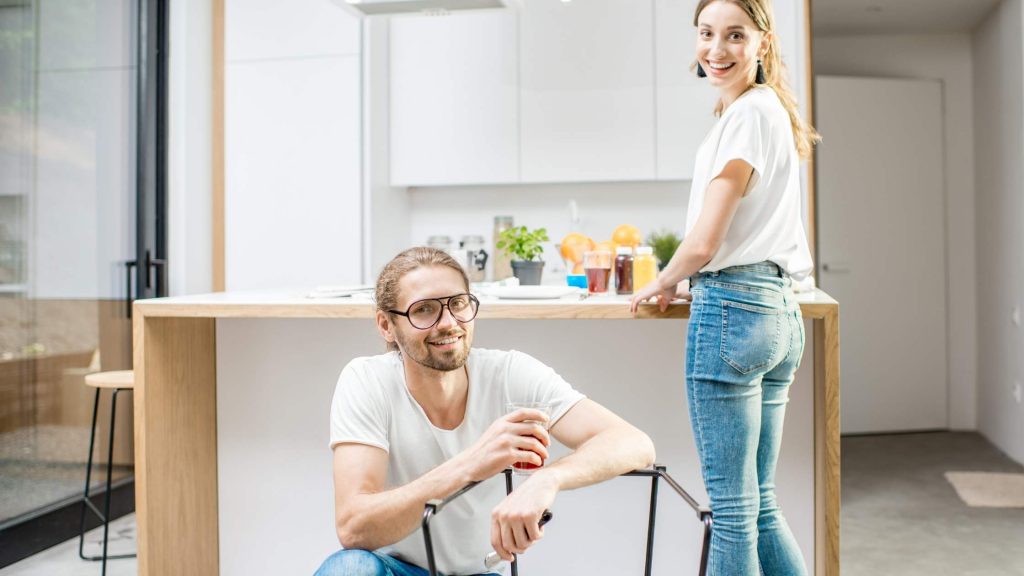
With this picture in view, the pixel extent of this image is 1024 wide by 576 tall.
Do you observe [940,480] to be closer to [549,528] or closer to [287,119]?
[549,528]

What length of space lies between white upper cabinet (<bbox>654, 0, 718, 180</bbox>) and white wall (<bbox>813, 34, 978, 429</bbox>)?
1852mm

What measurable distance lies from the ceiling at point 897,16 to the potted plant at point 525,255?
2.80m

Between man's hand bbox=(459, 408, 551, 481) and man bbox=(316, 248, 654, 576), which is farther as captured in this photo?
man bbox=(316, 248, 654, 576)

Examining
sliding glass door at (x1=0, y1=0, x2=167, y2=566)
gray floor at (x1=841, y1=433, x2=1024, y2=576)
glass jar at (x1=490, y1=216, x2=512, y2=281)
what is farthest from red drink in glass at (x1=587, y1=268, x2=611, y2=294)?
sliding glass door at (x1=0, y1=0, x2=167, y2=566)

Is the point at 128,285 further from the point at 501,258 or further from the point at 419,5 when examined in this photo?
the point at 419,5

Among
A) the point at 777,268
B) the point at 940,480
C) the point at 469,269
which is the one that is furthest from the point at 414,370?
the point at 940,480

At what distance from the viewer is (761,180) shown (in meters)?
1.76

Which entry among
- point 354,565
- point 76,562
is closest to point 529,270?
point 354,565

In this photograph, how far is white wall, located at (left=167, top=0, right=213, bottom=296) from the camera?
12.7ft

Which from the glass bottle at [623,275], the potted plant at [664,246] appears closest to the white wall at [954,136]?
the potted plant at [664,246]

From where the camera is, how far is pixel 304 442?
2432 mm

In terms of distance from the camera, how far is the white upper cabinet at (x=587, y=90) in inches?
157

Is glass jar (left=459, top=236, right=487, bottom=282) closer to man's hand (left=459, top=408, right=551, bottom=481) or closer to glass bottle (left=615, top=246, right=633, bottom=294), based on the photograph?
glass bottle (left=615, top=246, right=633, bottom=294)

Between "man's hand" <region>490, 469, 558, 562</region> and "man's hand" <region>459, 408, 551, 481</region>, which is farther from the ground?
"man's hand" <region>459, 408, 551, 481</region>
